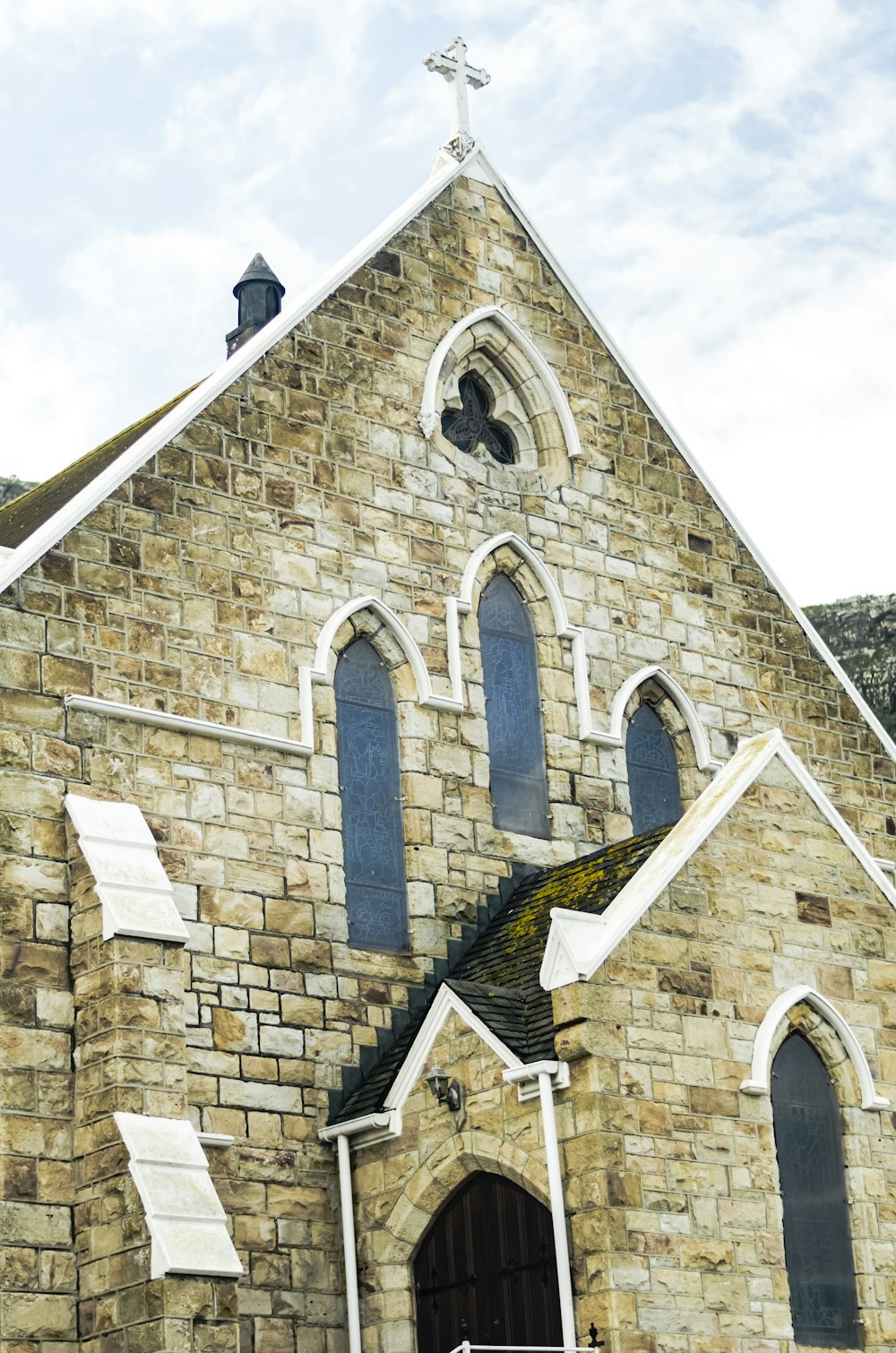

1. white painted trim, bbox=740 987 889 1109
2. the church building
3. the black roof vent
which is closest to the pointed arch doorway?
the church building

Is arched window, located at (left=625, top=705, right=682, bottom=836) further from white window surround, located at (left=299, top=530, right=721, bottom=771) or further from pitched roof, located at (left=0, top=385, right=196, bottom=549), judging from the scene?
pitched roof, located at (left=0, top=385, right=196, bottom=549)

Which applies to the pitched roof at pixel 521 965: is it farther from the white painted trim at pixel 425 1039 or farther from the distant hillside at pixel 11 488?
the distant hillside at pixel 11 488

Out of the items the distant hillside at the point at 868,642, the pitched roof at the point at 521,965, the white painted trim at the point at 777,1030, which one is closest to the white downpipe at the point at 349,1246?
the pitched roof at the point at 521,965

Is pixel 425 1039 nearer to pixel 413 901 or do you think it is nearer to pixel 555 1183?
pixel 555 1183

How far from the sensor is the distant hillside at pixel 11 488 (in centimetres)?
4447

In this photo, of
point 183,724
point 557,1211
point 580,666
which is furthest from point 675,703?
point 557,1211

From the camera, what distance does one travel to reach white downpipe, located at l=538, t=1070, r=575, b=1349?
46.6 ft

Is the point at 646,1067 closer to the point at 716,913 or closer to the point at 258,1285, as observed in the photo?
the point at 716,913

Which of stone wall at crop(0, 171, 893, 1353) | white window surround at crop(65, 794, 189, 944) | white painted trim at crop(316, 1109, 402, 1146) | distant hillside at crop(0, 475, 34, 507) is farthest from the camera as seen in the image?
distant hillside at crop(0, 475, 34, 507)

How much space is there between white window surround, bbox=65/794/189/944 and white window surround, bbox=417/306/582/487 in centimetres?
604

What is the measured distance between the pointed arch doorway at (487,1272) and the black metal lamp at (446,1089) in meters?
0.53

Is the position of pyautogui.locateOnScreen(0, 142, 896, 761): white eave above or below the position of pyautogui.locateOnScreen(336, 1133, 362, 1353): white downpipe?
above

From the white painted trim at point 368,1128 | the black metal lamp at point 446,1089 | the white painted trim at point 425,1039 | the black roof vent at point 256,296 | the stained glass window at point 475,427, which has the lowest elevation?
the white painted trim at point 368,1128

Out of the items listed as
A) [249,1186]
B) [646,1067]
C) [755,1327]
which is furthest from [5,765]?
[755,1327]
